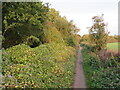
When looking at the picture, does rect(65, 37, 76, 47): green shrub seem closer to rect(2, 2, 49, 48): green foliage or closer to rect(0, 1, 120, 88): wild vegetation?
rect(0, 1, 120, 88): wild vegetation

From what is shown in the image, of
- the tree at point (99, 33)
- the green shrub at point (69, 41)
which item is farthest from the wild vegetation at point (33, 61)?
the green shrub at point (69, 41)

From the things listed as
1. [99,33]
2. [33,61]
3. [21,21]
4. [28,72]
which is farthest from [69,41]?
[28,72]

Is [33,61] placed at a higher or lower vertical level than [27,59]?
lower

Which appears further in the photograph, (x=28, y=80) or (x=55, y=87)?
(x=55, y=87)

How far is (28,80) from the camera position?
17.9 ft

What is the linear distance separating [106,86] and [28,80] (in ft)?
12.1

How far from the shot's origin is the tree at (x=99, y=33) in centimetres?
1684

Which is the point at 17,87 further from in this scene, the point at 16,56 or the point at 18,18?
the point at 18,18

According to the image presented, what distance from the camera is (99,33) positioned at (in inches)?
671

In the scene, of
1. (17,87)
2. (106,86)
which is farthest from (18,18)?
(106,86)

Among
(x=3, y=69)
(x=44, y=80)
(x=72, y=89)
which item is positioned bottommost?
(x=72, y=89)

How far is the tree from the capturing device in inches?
663

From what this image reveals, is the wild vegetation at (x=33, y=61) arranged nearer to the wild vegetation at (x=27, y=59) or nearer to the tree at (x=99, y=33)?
the wild vegetation at (x=27, y=59)

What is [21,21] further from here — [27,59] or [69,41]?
[69,41]
